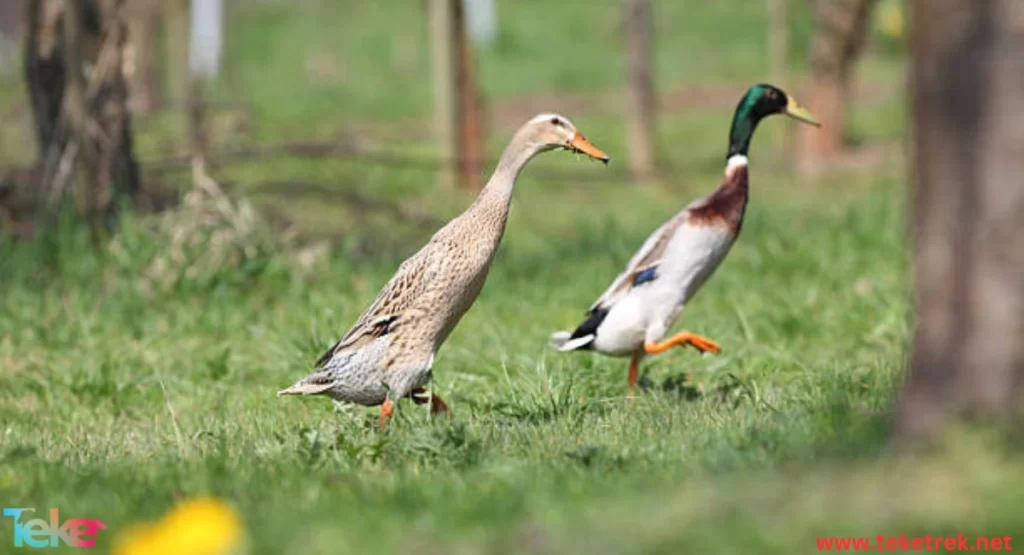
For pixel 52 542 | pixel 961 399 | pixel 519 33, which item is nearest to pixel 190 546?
pixel 52 542

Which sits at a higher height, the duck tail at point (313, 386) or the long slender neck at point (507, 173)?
the long slender neck at point (507, 173)

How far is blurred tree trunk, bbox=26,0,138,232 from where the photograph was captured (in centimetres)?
1009

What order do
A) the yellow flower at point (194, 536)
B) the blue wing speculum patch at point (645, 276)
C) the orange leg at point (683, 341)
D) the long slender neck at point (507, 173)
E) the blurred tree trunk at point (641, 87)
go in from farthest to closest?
the blurred tree trunk at point (641, 87), the blue wing speculum patch at point (645, 276), the orange leg at point (683, 341), the long slender neck at point (507, 173), the yellow flower at point (194, 536)

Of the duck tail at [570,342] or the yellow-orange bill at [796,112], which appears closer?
the duck tail at [570,342]

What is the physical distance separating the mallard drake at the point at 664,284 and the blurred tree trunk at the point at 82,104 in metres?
4.23

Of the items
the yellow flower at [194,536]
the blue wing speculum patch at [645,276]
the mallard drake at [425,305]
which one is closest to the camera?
the yellow flower at [194,536]

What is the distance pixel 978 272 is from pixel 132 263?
6.56m

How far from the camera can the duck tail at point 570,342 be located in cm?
709

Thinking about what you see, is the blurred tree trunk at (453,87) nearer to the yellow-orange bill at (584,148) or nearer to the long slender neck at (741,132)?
the long slender neck at (741,132)

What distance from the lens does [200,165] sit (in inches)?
400

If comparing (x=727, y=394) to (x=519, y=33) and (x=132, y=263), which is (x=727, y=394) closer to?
(x=132, y=263)

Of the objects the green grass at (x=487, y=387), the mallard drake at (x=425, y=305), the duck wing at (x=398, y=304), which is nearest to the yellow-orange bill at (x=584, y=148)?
the mallard drake at (x=425, y=305)

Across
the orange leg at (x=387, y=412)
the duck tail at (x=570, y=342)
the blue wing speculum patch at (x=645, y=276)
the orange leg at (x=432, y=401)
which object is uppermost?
the blue wing speculum patch at (x=645, y=276)

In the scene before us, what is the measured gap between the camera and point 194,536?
3350mm
